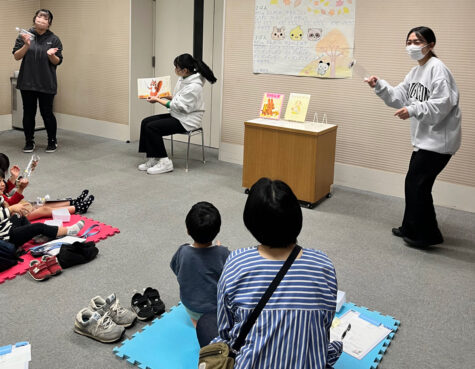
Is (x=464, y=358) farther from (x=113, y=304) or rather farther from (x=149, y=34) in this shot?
(x=149, y=34)

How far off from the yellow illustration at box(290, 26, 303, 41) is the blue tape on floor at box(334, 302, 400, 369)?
3011mm

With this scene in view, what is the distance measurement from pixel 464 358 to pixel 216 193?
8.82ft

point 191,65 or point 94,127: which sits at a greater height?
point 191,65

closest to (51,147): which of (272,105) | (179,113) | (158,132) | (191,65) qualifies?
(158,132)

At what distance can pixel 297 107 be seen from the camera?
4.64 meters

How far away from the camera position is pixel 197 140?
646cm

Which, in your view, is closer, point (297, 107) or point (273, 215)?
point (273, 215)

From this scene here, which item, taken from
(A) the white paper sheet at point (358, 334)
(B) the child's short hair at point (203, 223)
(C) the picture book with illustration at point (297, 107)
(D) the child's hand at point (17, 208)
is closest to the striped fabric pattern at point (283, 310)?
(B) the child's short hair at point (203, 223)

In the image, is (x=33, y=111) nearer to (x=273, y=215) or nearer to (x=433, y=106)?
(x=433, y=106)

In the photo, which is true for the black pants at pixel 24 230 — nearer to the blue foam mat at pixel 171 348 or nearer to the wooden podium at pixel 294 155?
the blue foam mat at pixel 171 348

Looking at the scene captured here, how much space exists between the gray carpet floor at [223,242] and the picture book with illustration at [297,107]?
803 millimetres

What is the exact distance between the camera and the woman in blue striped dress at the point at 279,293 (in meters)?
1.44

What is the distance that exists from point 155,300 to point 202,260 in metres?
0.58

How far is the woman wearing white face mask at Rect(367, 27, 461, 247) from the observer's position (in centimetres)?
A: 329
